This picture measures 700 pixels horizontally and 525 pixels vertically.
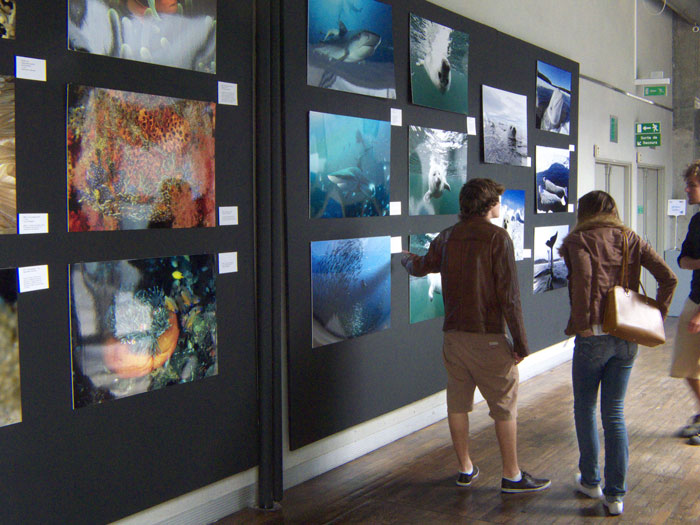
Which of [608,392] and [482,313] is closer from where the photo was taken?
[608,392]

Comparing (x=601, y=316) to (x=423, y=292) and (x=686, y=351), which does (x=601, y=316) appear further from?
(x=423, y=292)

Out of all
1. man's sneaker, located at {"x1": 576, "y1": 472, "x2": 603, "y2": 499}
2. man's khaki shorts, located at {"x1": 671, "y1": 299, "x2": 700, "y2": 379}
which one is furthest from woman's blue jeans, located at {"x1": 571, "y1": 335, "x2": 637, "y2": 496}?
man's khaki shorts, located at {"x1": 671, "y1": 299, "x2": 700, "y2": 379}

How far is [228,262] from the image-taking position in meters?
3.65

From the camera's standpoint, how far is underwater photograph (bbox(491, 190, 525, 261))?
6484 mm

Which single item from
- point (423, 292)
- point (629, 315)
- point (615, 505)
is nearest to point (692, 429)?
point (615, 505)

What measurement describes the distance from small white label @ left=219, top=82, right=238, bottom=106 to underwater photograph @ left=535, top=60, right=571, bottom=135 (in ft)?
13.9

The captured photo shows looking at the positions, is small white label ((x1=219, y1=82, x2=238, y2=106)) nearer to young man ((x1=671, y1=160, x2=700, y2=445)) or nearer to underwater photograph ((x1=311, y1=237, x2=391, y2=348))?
underwater photograph ((x1=311, y1=237, x2=391, y2=348))

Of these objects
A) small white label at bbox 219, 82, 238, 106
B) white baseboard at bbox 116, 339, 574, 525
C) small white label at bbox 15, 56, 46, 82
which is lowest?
white baseboard at bbox 116, 339, 574, 525

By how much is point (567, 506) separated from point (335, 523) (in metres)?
1.31

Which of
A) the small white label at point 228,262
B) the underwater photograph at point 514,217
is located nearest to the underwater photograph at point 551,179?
the underwater photograph at point 514,217

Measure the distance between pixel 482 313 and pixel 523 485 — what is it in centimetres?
109

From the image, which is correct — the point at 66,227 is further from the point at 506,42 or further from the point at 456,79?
the point at 506,42

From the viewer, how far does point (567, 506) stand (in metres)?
3.85

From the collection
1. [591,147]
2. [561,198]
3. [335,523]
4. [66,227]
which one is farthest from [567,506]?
[591,147]
